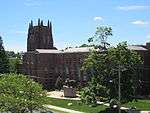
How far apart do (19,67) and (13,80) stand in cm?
6911

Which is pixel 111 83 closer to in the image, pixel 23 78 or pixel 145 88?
pixel 23 78

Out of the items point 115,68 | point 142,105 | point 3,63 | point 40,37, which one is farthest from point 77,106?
point 40,37

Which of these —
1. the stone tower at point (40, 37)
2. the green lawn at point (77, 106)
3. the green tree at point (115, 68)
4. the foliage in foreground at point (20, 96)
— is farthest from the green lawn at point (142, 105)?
the stone tower at point (40, 37)

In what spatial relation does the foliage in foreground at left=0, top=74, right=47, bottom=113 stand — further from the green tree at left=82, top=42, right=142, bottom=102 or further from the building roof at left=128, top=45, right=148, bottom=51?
the building roof at left=128, top=45, right=148, bottom=51

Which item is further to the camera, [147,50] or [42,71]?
[42,71]

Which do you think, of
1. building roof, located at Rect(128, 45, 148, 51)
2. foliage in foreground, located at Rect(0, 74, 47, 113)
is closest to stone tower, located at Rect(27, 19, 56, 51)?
building roof, located at Rect(128, 45, 148, 51)

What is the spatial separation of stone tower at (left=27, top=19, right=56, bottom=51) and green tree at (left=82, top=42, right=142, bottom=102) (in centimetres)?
6320


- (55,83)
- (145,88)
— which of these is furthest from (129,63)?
(55,83)

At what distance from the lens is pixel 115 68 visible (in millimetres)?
55375

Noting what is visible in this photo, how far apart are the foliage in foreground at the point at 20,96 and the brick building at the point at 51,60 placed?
34.5 metres

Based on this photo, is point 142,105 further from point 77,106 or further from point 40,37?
point 40,37

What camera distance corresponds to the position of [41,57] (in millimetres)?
102125

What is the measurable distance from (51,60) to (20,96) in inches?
2276

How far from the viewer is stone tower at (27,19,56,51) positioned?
118 m
